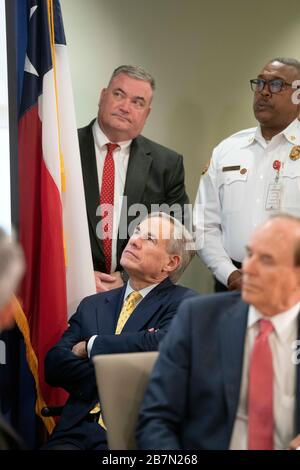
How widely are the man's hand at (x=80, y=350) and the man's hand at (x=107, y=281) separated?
733mm

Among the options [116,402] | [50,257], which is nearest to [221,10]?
[50,257]

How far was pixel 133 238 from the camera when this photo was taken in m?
3.16

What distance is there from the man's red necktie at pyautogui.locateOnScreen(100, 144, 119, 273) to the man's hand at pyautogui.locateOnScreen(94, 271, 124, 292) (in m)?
0.10

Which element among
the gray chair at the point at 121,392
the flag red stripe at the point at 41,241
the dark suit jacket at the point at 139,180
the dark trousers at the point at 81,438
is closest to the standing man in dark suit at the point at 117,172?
the dark suit jacket at the point at 139,180

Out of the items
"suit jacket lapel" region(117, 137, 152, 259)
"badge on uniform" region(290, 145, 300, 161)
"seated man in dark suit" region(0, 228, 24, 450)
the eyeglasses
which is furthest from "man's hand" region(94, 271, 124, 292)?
"seated man in dark suit" region(0, 228, 24, 450)

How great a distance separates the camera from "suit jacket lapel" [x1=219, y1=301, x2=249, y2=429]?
2.14 meters

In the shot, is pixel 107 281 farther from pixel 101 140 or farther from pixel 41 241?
pixel 101 140

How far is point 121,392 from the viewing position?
2416mm

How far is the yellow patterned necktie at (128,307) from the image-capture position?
123 inches

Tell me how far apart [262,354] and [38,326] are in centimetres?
178

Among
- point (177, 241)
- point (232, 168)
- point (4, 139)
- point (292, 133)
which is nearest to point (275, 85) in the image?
point (292, 133)

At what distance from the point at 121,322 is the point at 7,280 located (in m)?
1.36
